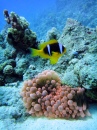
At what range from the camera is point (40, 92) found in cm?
372

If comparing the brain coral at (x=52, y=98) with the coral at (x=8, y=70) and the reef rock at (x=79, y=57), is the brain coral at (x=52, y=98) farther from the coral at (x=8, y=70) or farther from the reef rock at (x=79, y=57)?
the coral at (x=8, y=70)

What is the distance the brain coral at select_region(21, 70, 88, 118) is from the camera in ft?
11.1

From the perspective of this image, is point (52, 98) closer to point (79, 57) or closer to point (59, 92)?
point (59, 92)

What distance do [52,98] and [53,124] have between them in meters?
0.52

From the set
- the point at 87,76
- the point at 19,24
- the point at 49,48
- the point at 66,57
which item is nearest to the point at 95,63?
the point at 87,76

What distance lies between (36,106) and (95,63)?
4.71 feet

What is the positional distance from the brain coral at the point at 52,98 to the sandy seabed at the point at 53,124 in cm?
11

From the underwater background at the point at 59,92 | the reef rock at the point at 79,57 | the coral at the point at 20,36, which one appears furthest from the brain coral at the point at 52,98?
the coral at the point at 20,36

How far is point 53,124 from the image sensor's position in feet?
10.8

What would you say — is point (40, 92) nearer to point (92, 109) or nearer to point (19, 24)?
point (92, 109)

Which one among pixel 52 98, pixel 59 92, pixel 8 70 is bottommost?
pixel 52 98

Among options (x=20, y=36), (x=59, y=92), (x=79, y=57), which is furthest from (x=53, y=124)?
(x=20, y=36)

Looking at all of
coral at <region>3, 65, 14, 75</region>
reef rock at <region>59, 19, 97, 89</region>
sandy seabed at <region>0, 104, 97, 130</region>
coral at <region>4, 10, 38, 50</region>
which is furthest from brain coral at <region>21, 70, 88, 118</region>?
coral at <region>4, 10, 38, 50</region>

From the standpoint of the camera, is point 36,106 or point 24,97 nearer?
point 36,106
